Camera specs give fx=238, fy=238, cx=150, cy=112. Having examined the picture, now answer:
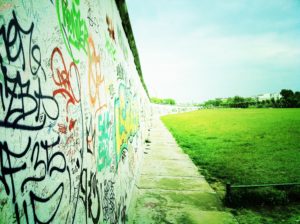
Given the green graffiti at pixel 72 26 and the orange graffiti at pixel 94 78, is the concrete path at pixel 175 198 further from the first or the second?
the green graffiti at pixel 72 26

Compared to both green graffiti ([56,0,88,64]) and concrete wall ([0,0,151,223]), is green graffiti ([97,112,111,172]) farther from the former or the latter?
green graffiti ([56,0,88,64])

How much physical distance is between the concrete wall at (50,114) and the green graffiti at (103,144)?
2 centimetres

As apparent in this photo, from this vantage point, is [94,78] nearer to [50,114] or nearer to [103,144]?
[103,144]

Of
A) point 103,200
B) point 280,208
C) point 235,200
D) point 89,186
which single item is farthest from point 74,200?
point 280,208

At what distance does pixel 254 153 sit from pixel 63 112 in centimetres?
1074

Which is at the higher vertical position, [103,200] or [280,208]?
[103,200]

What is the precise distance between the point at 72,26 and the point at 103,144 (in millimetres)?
1328

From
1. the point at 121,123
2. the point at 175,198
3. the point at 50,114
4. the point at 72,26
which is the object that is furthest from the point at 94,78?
the point at 175,198

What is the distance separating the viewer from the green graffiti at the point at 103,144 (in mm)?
2520

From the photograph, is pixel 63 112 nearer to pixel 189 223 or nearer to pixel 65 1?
pixel 65 1

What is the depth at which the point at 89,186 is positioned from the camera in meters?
2.10

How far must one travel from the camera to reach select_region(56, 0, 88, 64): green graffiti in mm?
1650

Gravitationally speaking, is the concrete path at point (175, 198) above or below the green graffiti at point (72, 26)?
below

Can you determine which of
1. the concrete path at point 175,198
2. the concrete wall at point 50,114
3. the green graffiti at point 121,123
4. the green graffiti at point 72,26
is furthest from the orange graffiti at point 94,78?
the concrete path at point 175,198
